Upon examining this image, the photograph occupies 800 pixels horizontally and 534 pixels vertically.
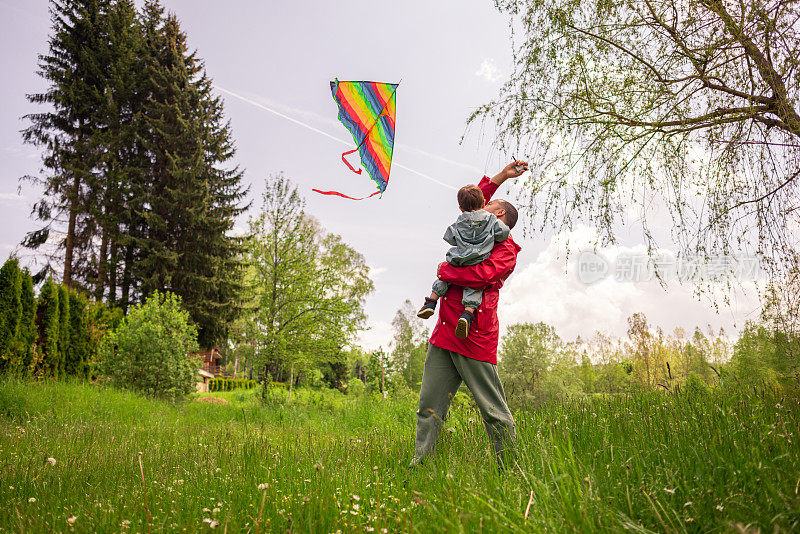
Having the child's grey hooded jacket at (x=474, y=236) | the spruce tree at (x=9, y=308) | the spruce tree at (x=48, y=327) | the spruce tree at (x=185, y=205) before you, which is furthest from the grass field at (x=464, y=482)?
the spruce tree at (x=185, y=205)

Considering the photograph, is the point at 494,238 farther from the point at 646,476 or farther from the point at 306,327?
the point at 306,327

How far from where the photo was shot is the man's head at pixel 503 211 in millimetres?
3582

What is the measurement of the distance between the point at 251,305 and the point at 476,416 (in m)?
19.9

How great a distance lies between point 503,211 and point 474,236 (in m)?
0.45

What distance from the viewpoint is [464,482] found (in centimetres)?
246

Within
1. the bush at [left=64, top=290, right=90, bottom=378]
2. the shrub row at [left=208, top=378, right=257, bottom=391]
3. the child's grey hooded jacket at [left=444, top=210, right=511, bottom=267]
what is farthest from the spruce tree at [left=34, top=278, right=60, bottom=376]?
the shrub row at [left=208, top=378, right=257, bottom=391]

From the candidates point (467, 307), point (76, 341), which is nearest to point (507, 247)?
point (467, 307)

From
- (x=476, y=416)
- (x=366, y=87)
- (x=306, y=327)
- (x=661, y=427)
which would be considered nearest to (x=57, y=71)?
(x=306, y=327)

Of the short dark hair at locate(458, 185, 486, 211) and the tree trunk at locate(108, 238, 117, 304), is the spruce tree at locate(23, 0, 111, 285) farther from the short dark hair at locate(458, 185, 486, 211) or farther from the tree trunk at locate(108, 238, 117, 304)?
the short dark hair at locate(458, 185, 486, 211)

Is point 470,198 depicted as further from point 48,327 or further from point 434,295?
point 48,327

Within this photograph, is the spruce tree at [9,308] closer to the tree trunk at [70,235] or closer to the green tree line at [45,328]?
the green tree line at [45,328]

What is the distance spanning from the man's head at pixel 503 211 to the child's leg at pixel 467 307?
2.44ft

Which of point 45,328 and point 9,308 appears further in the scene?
point 45,328

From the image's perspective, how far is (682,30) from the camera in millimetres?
4668
